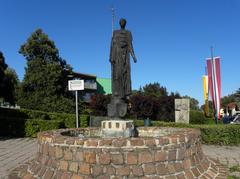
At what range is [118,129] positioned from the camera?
6949 mm

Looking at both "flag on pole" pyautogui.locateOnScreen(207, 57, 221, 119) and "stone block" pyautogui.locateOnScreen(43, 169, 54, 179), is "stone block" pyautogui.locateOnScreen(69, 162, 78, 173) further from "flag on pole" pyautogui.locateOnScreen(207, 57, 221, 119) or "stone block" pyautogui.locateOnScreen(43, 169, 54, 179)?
"flag on pole" pyautogui.locateOnScreen(207, 57, 221, 119)

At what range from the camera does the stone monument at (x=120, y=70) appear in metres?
7.36

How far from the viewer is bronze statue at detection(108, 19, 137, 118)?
741 centimetres

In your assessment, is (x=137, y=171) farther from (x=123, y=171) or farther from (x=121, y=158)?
(x=121, y=158)

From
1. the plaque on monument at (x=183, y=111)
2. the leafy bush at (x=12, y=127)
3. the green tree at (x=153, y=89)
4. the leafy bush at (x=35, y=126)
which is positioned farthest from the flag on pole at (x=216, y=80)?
the green tree at (x=153, y=89)

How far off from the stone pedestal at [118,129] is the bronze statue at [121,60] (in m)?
0.81

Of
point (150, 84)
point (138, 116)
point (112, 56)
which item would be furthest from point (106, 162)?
point (150, 84)

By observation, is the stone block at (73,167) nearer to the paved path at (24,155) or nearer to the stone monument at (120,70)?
the paved path at (24,155)

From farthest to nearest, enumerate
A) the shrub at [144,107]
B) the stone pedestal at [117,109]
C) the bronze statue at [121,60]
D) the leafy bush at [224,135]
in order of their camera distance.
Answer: the shrub at [144,107], the leafy bush at [224,135], the bronze statue at [121,60], the stone pedestal at [117,109]

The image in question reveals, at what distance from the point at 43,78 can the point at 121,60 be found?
68.2 feet

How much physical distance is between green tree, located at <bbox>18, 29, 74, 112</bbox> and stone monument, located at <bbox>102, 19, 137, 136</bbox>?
769 inches

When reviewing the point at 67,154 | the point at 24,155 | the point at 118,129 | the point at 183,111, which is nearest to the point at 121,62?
the point at 118,129

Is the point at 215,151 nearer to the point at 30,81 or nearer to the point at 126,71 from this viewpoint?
the point at 126,71

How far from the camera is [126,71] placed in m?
A: 7.60
